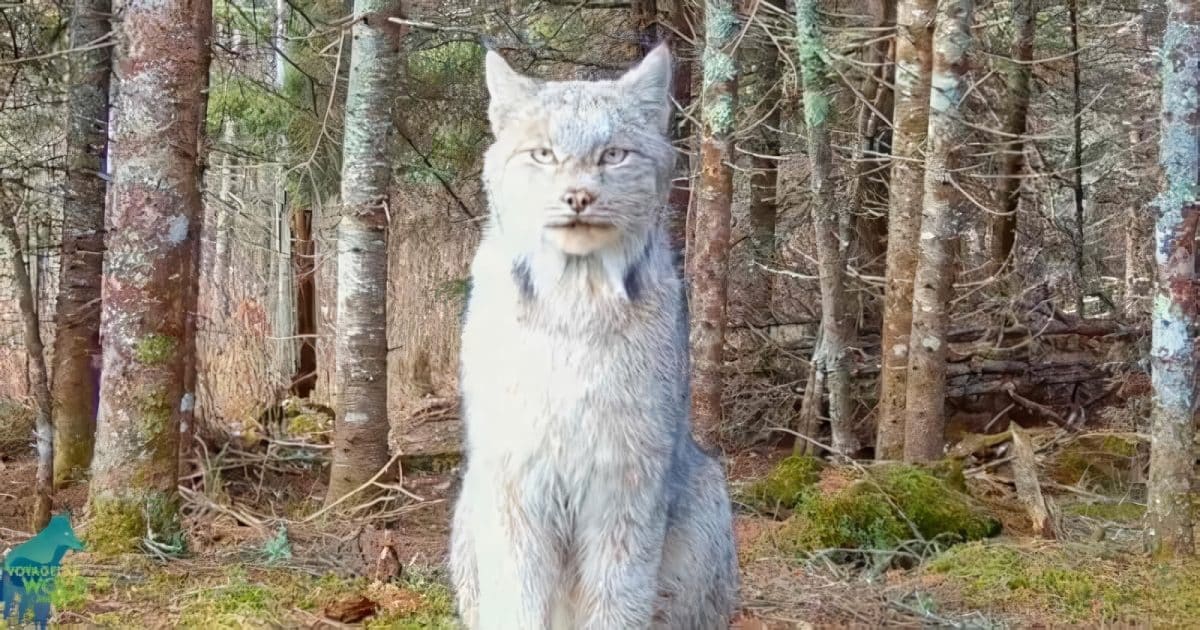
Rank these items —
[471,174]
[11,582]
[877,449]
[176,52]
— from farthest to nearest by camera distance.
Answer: [471,174], [877,449], [176,52], [11,582]

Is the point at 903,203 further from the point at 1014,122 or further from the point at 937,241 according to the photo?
the point at 1014,122

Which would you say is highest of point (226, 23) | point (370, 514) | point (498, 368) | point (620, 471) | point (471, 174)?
point (226, 23)

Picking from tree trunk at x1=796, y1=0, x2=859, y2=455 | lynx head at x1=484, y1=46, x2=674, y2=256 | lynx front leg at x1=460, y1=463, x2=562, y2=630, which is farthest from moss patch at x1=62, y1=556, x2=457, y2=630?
tree trunk at x1=796, y1=0, x2=859, y2=455

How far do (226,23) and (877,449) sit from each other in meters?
5.65

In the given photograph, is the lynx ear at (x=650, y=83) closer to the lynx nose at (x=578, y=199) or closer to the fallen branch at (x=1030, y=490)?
the lynx nose at (x=578, y=199)

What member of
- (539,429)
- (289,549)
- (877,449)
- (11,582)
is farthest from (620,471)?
(877,449)

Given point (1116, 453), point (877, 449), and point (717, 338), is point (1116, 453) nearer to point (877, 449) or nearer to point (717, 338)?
point (877, 449)

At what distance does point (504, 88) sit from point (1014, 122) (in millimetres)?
8398

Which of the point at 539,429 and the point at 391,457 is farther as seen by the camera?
the point at 391,457

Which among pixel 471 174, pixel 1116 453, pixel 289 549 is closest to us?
pixel 289 549

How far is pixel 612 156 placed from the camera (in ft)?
9.35

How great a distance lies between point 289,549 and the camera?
5.07 m

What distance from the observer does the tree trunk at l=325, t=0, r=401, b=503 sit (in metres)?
5.88

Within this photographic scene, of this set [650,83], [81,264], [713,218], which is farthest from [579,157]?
[81,264]
